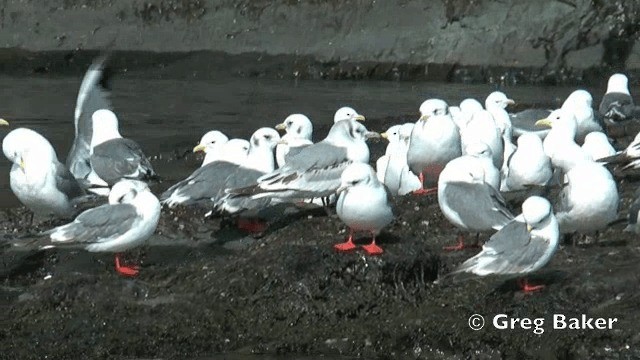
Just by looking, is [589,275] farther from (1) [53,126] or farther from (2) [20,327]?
(1) [53,126]

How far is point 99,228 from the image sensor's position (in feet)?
30.9

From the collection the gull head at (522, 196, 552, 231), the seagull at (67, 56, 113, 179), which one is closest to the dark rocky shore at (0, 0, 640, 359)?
the gull head at (522, 196, 552, 231)

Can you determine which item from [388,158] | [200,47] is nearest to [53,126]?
[200,47]

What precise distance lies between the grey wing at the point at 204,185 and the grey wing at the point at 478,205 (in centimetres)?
192

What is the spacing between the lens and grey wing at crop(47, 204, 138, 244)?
939 centimetres

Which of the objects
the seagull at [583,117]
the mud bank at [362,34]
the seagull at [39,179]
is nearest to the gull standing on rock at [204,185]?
the seagull at [39,179]

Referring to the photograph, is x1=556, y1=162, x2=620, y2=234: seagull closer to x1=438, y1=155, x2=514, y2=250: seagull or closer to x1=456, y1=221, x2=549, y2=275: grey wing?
x1=438, y1=155, x2=514, y2=250: seagull

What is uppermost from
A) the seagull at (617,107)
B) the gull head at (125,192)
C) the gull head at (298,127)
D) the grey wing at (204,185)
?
the gull head at (125,192)

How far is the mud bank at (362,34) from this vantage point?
19953 mm

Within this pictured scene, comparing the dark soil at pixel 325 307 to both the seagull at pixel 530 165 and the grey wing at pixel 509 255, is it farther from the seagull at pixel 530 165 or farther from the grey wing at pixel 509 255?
the seagull at pixel 530 165

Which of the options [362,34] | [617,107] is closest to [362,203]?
[617,107]

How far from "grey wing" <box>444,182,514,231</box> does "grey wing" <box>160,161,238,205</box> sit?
75.5 inches

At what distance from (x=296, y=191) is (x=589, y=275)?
263 cm

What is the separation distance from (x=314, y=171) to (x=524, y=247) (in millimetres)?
2618
